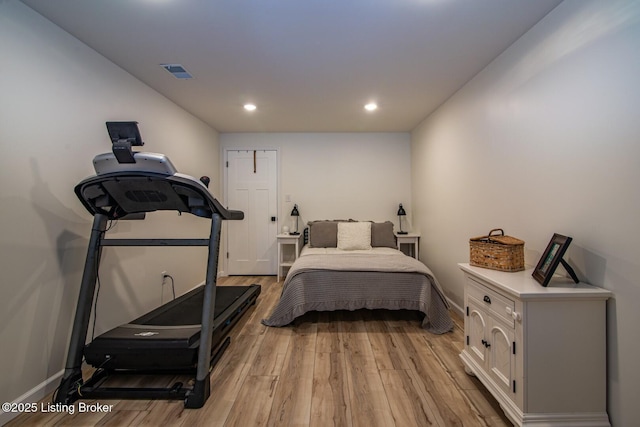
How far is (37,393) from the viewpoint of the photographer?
157 cm

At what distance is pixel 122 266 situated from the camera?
2266mm

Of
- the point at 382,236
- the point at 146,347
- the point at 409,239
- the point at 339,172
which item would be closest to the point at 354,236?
the point at 382,236

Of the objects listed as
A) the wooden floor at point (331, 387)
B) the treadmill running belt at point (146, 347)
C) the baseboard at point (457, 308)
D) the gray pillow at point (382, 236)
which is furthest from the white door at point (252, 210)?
the baseboard at point (457, 308)

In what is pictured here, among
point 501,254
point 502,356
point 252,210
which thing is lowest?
point 502,356

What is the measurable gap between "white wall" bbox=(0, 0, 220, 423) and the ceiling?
20cm

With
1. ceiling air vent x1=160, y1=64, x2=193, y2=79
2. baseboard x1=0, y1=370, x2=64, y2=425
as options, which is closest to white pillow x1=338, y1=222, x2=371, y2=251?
ceiling air vent x1=160, y1=64, x2=193, y2=79

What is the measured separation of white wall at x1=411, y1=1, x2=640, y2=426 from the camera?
1220 mm

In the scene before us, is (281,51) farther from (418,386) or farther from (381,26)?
(418,386)

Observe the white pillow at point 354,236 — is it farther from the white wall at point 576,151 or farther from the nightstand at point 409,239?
the white wall at point 576,151

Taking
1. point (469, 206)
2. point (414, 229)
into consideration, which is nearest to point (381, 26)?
point (469, 206)

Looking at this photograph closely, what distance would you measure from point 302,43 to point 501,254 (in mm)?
2008

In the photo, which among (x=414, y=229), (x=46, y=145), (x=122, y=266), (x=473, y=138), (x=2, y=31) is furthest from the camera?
(x=414, y=229)

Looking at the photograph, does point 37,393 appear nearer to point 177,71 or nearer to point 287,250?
point 177,71

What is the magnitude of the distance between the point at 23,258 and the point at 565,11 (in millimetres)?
3477
